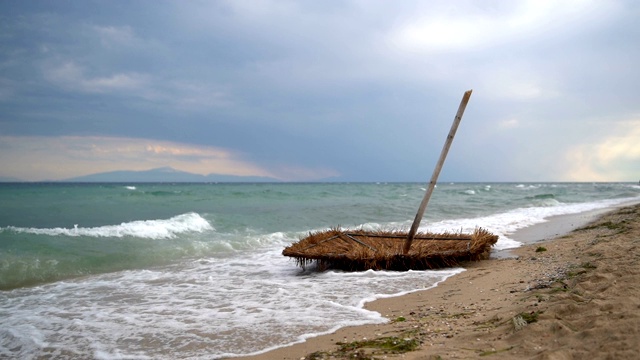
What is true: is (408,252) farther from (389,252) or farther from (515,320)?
(515,320)

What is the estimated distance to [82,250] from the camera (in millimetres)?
10828

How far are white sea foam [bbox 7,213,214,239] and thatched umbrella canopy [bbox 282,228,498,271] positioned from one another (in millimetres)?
6958

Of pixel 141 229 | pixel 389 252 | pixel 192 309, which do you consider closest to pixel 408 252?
pixel 389 252

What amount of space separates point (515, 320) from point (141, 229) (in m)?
12.9

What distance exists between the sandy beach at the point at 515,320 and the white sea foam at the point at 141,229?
10340 mm

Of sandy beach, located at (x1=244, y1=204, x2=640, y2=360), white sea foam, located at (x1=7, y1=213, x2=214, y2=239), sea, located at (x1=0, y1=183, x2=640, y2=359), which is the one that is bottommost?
sea, located at (x1=0, y1=183, x2=640, y2=359)

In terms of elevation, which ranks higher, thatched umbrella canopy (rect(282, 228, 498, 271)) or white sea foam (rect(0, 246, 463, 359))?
thatched umbrella canopy (rect(282, 228, 498, 271))

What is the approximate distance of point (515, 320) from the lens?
370 centimetres

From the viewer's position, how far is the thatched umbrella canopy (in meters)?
7.67

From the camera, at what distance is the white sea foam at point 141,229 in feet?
43.8

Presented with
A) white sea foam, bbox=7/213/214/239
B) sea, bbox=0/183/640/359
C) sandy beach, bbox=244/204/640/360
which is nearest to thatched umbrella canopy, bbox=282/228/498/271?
sea, bbox=0/183/640/359

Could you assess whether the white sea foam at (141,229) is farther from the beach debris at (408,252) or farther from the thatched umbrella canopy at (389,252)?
the beach debris at (408,252)

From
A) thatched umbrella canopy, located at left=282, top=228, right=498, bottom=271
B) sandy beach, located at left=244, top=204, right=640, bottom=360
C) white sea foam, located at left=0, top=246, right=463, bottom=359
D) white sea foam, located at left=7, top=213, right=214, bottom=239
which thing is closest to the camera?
sandy beach, located at left=244, top=204, right=640, bottom=360

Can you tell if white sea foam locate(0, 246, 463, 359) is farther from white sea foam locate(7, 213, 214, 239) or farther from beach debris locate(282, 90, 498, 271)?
white sea foam locate(7, 213, 214, 239)
